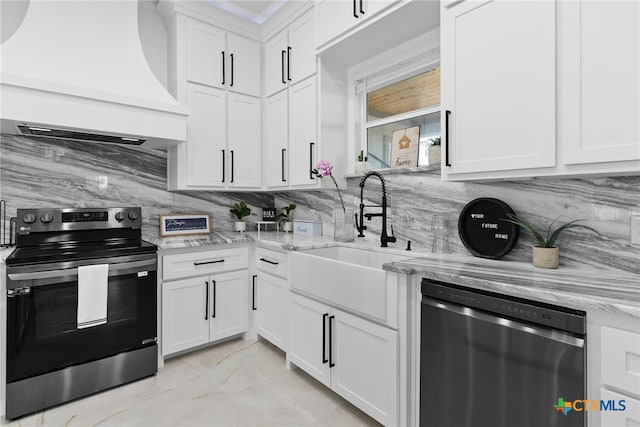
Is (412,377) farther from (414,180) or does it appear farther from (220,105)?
(220,105)

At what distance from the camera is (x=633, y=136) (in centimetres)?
111

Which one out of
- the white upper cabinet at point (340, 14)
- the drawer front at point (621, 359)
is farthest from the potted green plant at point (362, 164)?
the drawer front at point (621, 359)

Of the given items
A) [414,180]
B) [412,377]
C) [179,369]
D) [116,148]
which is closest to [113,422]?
[179,369]

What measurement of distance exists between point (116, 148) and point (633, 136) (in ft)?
10.7

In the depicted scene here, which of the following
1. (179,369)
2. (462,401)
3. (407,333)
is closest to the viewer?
(462,401)

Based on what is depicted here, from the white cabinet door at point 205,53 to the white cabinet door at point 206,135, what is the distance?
0.29ft

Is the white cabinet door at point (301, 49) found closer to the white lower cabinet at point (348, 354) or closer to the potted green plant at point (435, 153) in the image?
the potted green plant at point (435, 153)

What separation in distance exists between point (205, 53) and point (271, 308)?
226 centimetres

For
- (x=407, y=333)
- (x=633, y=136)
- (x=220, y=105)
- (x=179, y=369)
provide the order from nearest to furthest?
(x=633, y=136)
(x=407, y=333)
(x=179, y=369)
(x=220, y=105)

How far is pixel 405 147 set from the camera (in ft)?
7.77

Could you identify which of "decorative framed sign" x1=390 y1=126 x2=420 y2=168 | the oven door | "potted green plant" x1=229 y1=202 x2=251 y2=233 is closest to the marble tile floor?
the oven door

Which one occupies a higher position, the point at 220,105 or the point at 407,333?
the point at 220,105

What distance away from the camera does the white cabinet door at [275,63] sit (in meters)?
2.90

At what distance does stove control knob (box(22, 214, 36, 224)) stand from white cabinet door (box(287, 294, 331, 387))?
6.09ft
